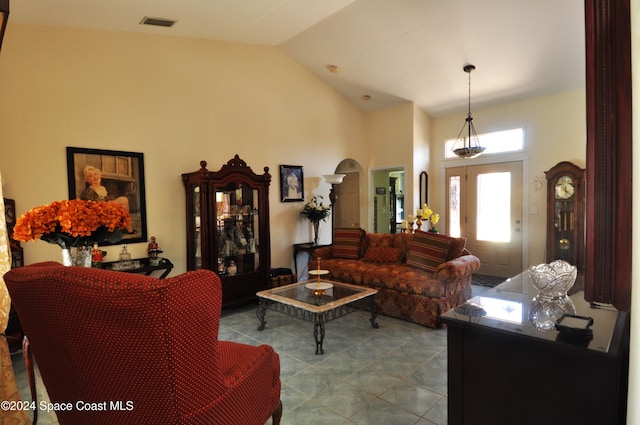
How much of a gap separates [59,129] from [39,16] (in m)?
1.02

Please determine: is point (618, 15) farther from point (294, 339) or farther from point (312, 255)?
point (312, 255)

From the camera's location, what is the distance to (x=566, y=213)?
191 inches

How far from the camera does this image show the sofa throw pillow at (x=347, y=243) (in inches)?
193

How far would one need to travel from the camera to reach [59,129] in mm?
3426

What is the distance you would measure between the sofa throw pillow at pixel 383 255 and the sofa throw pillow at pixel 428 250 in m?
0.24

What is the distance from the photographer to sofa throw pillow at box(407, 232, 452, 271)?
13.0ft

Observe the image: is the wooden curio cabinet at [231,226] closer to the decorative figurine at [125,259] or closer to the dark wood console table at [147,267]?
the dark wood console table at [147,267]

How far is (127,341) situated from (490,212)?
5.92 m

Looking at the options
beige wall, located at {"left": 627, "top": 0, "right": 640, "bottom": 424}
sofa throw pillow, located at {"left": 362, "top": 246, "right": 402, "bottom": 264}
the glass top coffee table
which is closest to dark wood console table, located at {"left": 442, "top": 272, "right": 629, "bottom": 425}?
beige wall, located at {"left": 627, "top": 0, "right": 640, "bottom": 424}

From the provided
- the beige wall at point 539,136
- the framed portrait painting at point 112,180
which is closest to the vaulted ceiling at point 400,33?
the beige wall at point 539,136

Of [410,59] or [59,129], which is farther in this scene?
[410,59]

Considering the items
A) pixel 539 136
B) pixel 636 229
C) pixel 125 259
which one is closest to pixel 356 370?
pixel 636 229

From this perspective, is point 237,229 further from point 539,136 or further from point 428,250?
point 539,136

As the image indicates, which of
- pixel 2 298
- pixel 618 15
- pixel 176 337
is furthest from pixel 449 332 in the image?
pixel 2 298
